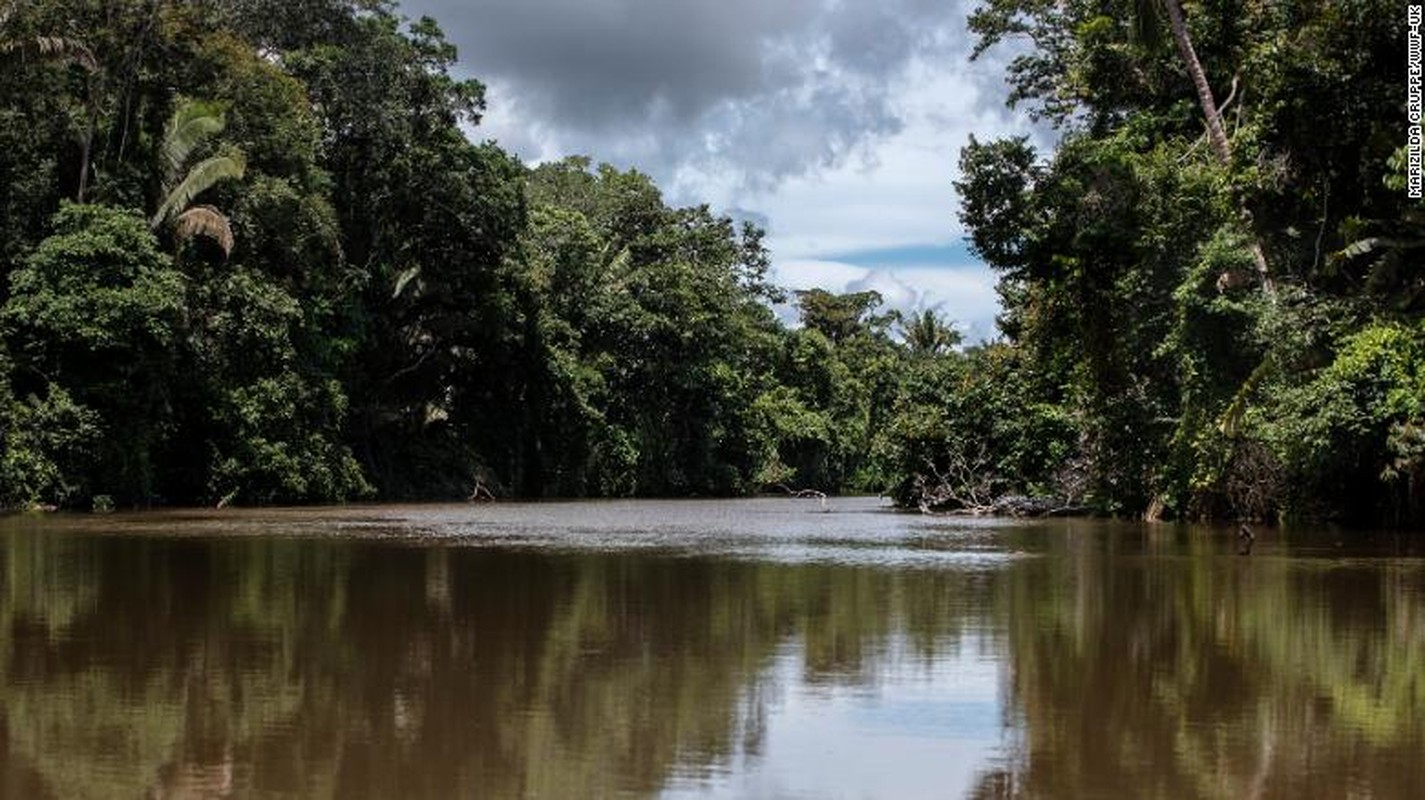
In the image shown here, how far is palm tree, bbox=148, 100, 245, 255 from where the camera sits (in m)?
30.7

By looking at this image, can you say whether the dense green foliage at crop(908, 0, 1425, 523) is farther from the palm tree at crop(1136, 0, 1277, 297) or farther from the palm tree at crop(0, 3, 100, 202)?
the palm tree at crop(0, 3, 100, 202)

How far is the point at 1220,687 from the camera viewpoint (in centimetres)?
747

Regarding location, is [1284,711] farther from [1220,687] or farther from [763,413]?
[763,413]

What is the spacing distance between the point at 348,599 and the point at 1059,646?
18.5 feet

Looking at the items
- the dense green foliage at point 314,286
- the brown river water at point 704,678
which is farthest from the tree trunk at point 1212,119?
the dense green foliage at point 314,286

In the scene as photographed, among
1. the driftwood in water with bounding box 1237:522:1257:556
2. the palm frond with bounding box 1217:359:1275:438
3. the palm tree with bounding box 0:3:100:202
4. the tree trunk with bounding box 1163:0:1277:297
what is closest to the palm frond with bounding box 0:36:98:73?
the palm tree with bounding box 0:3:100:202

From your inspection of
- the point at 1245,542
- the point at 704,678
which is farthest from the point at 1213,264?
the point at 704,678

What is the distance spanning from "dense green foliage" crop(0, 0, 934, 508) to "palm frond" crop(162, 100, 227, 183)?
76 mm

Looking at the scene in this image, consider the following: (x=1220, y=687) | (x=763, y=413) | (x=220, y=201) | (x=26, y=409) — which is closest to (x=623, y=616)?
(x=1220, y=687)

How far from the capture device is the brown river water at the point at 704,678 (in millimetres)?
5387

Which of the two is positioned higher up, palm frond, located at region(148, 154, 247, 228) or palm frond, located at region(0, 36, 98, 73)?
palm frond, located at region(0, 36, 98, 73)

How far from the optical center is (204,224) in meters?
30.9

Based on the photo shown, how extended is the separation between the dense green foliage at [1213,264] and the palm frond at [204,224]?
1590 centimetres

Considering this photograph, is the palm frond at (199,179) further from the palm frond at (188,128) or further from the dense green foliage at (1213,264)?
the dense green foliage at (1213,264)
